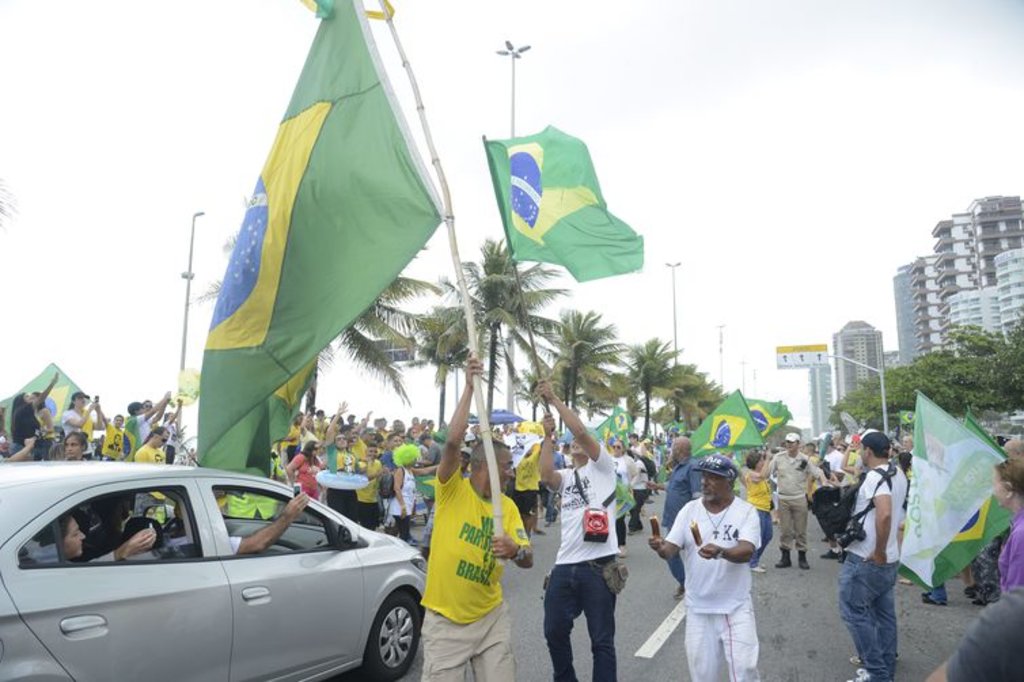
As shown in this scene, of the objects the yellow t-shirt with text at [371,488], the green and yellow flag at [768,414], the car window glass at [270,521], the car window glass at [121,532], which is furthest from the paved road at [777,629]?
the green and yellow flag at [768,414]

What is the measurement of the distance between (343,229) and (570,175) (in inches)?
102

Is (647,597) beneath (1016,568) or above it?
beneath

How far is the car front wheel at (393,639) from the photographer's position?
17.2 feet

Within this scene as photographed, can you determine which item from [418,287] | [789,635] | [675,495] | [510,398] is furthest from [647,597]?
[510,398]

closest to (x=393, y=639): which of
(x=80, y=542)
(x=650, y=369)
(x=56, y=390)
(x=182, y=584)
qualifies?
(x=182, y=584)

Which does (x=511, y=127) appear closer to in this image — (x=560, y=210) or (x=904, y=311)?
(x=560, y=210)

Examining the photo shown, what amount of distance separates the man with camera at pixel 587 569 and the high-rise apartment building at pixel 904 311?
18686cm

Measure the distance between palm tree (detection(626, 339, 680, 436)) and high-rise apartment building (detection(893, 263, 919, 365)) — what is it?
456ft

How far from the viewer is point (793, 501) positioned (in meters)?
10.8

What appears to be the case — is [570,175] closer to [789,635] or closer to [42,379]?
[789,635]

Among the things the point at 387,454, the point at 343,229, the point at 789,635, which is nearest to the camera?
the point at 343,229

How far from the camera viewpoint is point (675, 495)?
344 inches

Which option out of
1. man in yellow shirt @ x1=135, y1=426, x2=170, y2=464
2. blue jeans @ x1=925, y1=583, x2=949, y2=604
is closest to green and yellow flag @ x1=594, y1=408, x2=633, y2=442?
blue jeans @ x1=925, y1=583, x2=949, y2=604

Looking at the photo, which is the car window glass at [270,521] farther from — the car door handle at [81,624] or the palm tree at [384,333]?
the palm tree at [384,333]
